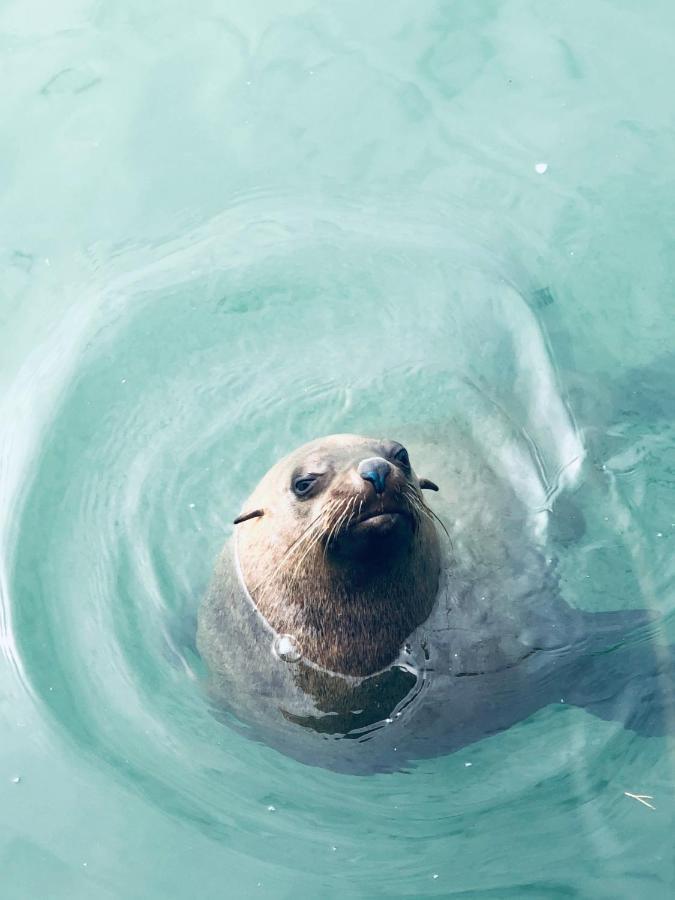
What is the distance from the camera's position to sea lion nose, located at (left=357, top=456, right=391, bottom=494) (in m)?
4.65

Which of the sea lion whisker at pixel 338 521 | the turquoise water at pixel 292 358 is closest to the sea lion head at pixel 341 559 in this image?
the sea lion whisker at pixel 338 521

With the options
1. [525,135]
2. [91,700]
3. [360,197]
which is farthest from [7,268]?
[525,135]

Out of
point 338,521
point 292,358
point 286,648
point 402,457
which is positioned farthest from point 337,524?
point 292,358

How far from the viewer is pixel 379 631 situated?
5.32m

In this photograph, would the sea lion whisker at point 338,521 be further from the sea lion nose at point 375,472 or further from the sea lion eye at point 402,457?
the sea lion eye at point 402,457

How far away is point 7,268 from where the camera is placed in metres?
7.49

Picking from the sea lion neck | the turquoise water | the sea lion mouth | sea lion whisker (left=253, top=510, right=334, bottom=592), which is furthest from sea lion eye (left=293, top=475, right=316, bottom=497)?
the turquoise water

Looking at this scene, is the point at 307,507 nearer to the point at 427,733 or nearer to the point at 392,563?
the point at 392,563

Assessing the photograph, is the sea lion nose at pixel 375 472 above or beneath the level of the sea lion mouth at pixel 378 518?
above

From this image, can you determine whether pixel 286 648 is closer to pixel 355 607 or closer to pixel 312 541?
pixel 355 607

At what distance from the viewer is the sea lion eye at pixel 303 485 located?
5219 millimetres

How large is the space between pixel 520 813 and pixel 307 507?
74.9 inches

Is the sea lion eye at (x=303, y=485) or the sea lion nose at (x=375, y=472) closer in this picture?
the sea lion nose at (x=375, y=472)

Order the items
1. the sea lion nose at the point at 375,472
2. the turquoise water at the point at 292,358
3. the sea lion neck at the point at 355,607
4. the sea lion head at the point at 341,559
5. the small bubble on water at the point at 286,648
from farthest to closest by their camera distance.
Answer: the turquoise water at the point at 292,358
the small bubble on water at the point at 286,648
the sea lion neck at the point at 355,607
the sea lion head at the point at 341,559
the sea lion nose at the point at 375,472
